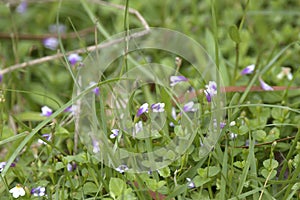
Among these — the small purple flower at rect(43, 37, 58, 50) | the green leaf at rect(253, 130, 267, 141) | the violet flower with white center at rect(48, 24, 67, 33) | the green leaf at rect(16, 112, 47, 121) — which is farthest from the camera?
the violet flower with white center at rect(48, 24, 67, 33)

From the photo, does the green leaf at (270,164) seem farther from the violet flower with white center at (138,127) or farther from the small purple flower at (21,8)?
the small purple flower at (21,8)

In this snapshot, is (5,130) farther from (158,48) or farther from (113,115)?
(158,48)

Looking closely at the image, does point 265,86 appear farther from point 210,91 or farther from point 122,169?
point 122,169

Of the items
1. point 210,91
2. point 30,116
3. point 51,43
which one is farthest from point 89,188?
point 51,43

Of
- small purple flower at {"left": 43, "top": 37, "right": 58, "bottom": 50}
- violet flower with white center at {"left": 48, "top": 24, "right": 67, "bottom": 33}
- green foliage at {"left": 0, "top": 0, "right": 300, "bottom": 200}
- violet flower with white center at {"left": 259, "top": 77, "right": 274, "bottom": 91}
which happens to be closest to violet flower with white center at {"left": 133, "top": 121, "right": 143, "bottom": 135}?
green foliage at {"left": 0, "top": 0, "right": 300, "bottom": 200}

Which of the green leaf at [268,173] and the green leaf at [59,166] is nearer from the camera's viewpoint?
the green leaf at [268,173]

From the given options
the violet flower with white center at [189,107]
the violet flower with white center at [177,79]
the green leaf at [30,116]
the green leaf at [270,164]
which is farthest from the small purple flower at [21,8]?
the green leaf at [270,164]

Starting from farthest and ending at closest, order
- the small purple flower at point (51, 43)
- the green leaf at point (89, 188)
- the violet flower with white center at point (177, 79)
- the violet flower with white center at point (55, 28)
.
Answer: the violet flower with white center at point (55, 28) → the small purple flower at point (51, 43) → the violet flower with white center at point (177, 79) → the green leaf at point (89, 188)

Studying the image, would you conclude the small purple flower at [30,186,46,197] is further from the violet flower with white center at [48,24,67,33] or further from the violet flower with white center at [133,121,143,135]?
the violet flower with white center at [48,24,67,33]

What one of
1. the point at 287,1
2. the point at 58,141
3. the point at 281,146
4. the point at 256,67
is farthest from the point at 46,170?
the point at 287,1
